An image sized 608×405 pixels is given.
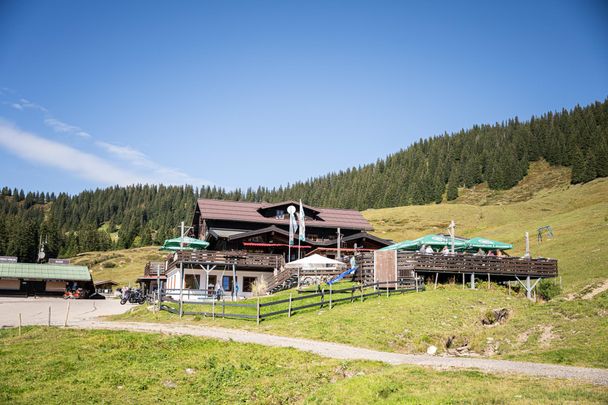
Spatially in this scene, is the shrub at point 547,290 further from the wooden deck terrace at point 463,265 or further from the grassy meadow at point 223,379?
the grassy meadow at point 223,379

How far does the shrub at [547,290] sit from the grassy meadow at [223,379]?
25.9 m

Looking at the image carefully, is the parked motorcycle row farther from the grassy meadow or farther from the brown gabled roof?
the grassy meadow

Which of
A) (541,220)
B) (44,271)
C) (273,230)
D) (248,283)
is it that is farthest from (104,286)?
(541,220)


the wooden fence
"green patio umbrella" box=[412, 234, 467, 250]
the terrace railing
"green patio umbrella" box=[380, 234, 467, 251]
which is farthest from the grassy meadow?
"green patio umbrella" box=[412, 234, 467, 250]

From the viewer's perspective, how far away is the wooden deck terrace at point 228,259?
150ft

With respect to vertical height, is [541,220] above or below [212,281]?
above

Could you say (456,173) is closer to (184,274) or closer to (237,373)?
(184,274)

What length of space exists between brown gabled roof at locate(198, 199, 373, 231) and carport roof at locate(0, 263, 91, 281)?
23.0 metres

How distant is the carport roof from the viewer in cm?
6681

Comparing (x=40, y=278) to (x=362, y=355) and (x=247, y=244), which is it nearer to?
(x=247, y=244)

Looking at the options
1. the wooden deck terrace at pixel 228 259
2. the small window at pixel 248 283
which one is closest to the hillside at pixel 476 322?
the wooden deck terrace at pixel 228 259

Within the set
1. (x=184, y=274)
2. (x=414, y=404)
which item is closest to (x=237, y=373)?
(x=414, y=404)

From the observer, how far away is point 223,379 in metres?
18.0

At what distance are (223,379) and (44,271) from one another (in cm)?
6035
